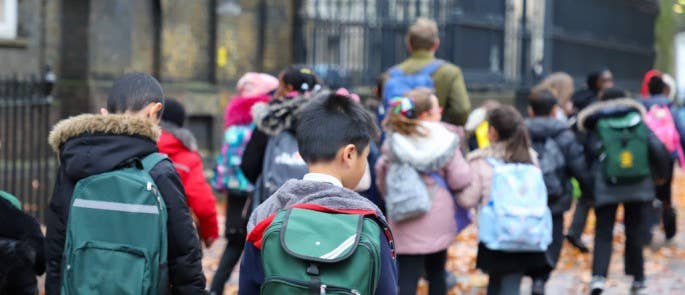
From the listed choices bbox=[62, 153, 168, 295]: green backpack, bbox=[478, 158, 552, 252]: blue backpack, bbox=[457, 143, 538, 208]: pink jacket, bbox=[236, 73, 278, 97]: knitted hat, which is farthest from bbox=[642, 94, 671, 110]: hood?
bbox=[62, 153, 168, 295]: green backpack

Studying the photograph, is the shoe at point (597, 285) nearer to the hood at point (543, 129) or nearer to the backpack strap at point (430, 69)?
the hood at point (543, 129)

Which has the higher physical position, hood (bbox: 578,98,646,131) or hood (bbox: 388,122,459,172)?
hood (bbox: 578,98,646,131)

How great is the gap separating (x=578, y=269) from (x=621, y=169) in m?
2.04

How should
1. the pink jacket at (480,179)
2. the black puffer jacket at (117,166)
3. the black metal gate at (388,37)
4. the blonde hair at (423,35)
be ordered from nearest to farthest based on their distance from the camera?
1. the black puffer jacket at (117,166)
2. the pink jacket at (480,179)
3. the blonde hair at (423,35)
4. the black metal gate at (388,37)

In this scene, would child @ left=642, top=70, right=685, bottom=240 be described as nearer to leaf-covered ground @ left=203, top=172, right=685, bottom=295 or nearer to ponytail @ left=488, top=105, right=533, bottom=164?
leaf-covered ground @ left=203, top=172, right=685, bottom=295

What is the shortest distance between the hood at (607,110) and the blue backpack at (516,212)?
1.84 meters

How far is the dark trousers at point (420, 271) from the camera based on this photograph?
6.72m

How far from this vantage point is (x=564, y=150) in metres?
7.86

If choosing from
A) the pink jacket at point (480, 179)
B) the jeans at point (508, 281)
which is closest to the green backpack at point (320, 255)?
the pink jacket at point (480, 179)

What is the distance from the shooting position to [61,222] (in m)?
4.41

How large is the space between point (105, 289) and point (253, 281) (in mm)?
1004

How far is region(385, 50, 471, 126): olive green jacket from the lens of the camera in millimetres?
8422

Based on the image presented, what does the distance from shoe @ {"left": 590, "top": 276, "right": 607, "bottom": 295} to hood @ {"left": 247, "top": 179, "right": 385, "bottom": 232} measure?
5.31 m

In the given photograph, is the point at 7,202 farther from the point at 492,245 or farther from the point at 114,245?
the point at 492,245
